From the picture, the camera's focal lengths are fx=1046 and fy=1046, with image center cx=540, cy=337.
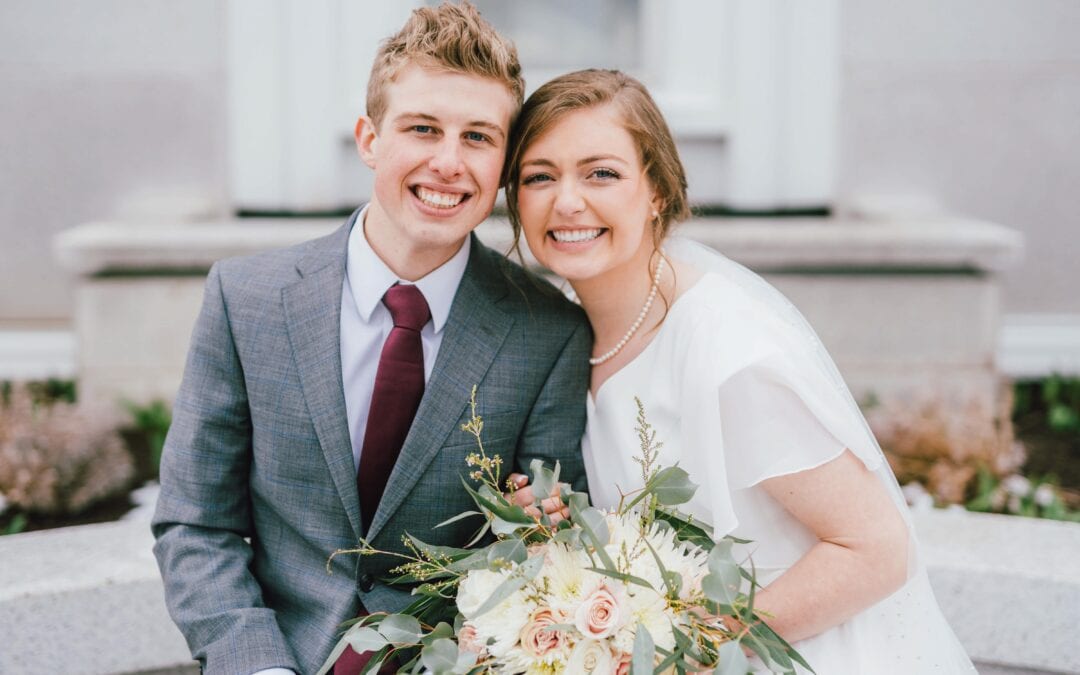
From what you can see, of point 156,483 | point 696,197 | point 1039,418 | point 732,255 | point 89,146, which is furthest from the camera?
point 89,146

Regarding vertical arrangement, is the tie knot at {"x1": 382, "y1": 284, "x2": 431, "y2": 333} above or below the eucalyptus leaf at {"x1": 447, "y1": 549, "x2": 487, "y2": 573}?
above

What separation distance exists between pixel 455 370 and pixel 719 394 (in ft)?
1.89

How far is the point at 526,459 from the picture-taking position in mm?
2363

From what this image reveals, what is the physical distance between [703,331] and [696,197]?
2.93 metres

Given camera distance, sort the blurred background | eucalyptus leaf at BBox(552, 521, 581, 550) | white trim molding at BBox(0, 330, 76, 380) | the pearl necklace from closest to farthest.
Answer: eucalyptus leaf at BBox(552, 521, 581, 550) < the pearl necklace < the blurred background < white trim molding at BBox(0, 330, 76, 380)

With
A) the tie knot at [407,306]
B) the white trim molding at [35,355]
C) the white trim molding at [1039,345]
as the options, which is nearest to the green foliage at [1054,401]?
the white trim molding at [1039,345]

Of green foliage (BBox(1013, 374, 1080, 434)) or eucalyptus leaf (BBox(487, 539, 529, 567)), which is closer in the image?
eucalyptus leaf (BBox(487, 539, 529, 567))

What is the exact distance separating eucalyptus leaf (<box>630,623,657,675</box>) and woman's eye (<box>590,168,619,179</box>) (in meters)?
1.03

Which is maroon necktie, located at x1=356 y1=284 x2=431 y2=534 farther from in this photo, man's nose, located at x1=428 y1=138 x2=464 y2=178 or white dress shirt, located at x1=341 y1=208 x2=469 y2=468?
man's nose, located at x1=428 y1=138 x2=464 y2=178

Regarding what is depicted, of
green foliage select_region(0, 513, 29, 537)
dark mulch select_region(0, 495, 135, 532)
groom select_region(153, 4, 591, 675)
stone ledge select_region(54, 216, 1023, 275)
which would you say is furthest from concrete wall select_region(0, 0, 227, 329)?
groom select_region(153, 4, 591, 675)

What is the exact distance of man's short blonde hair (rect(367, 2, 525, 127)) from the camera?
87.0 inches

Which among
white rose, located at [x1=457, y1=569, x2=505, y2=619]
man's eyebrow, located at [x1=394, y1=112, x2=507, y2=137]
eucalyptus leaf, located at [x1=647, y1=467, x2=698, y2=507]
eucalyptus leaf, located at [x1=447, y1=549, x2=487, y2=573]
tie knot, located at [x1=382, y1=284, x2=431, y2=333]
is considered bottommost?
white rose, located at [x1=457, y1=569, x2=505, y2=619]

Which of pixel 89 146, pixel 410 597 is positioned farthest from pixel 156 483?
pixel 89 146

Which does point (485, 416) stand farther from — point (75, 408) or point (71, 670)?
point (75, 408)
